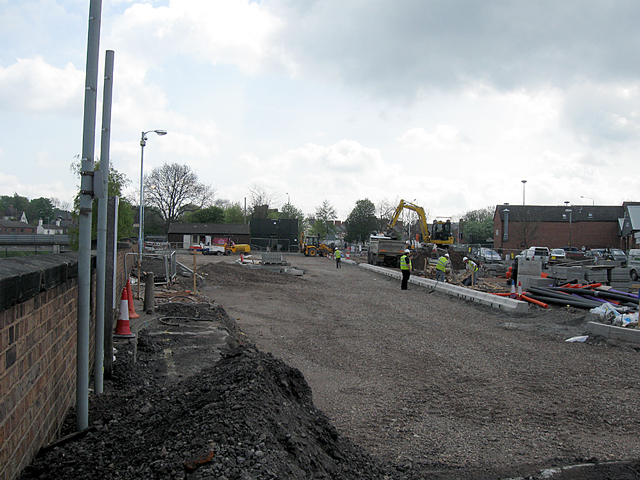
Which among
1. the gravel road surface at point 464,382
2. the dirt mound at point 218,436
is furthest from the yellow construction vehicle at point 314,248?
the dirt mound at point 218,436

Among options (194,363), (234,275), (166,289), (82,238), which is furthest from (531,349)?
(234,275)

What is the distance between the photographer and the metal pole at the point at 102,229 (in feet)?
15.9

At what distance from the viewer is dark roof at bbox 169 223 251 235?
7481 centimetres

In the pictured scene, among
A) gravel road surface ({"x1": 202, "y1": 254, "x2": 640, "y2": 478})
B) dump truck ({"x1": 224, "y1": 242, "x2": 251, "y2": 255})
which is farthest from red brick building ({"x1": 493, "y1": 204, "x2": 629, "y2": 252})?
gravel road surface ({"x1": 202, "y1": 254, "x2": 640, "y2": 478})

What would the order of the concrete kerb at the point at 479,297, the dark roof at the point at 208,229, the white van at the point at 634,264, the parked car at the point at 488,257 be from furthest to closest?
the dark roof at the point at 208,229
the parked car at the point at 488,257
the white van at the point at 634,264
the concrete kerb at the point at 479,297

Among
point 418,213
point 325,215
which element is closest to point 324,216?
point 325,215

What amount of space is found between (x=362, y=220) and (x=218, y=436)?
286 ft

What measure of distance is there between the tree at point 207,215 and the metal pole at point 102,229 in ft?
266

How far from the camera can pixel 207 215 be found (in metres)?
84.9

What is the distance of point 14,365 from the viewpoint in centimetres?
288

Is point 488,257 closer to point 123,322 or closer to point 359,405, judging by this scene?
point 359,405

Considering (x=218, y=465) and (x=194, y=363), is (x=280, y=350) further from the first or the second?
(x=218, y=465)

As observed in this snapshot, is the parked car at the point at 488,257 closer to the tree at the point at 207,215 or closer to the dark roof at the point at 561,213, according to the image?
the dark roof at the point at 561,213

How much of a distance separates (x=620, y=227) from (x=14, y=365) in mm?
79356
